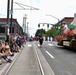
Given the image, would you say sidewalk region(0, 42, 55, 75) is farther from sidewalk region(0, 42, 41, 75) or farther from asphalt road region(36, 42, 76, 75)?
asphalt road region(36, 42, 76, 75)

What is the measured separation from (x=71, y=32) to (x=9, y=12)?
747cm

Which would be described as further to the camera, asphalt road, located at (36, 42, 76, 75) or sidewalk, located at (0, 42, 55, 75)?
asphalt road, located at (36, 42, 76, 75)

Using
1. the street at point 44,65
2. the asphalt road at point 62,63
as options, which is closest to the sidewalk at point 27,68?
the street at point 44,65

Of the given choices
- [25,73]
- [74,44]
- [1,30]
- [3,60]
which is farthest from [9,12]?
[1,30]

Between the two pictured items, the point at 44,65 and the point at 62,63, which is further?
the point at 62,63

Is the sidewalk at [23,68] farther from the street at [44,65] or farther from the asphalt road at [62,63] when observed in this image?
the asphalt road at [62,63]

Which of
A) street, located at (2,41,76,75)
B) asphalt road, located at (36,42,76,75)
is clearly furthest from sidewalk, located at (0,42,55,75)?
asphalt road, located at (36,42,76,75)

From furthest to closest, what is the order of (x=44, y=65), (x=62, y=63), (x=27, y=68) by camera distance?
(x=62, y=63) < (x=44, y=65) < (x=27, y=68)

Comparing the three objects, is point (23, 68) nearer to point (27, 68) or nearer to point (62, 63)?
point (27, 68)

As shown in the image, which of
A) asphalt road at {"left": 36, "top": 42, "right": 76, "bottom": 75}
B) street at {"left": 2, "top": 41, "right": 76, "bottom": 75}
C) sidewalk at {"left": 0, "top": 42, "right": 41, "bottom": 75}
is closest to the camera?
sidewalk at {"left": 0, "top": 42, "right": 41, "bottom": 75}

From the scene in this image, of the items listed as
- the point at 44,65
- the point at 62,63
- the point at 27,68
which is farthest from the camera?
the point at 62,63

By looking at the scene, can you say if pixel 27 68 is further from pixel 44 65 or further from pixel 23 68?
pixel 44 65

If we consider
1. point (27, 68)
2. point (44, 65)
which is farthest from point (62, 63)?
point (27, 68)

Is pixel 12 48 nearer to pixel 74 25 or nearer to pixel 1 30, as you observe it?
pixel 74 25
